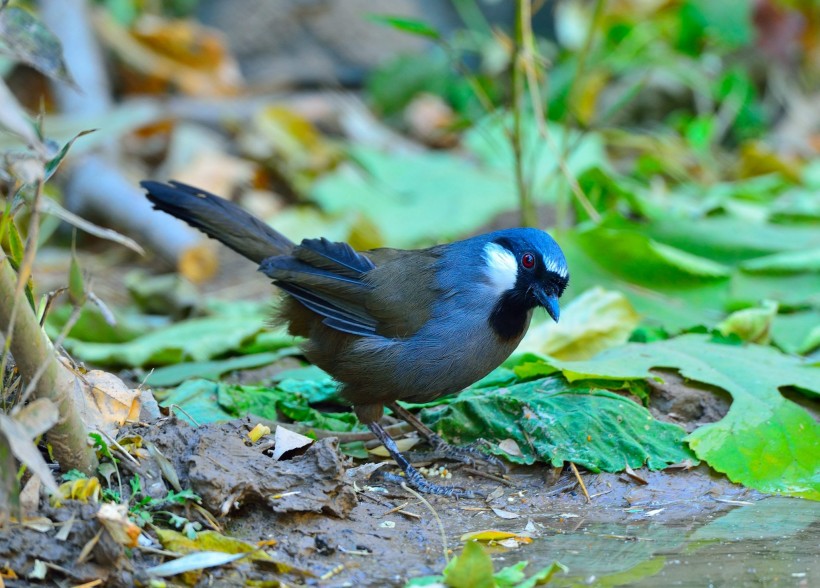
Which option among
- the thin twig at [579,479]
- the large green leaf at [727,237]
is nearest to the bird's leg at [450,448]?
the thin twig at [579,479]

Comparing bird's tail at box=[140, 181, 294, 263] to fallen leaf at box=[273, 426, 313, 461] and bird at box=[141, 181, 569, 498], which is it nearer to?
bird at box=[141, 181, 569, 498]

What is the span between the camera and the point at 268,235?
13.3 feet

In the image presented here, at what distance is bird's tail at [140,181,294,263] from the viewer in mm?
3893

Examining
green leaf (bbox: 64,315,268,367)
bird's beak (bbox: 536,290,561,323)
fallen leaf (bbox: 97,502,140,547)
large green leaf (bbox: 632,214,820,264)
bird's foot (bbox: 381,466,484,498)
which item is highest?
bird's beak (bbox: 536,290,561,323)

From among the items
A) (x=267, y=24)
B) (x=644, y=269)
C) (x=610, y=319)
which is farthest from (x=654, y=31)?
(x=610, y=319)

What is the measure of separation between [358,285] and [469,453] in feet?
2.42

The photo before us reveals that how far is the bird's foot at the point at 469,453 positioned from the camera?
3514 millimetres

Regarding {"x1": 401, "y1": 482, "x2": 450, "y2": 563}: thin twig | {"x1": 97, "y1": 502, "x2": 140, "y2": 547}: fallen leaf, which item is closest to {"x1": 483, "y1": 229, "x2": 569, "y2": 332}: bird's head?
{"x1": 401, "y1": 482, "x2": 450, "y2": 563}: thin twig

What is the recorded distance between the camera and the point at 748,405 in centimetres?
361

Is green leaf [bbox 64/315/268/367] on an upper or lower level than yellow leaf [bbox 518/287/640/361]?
lower

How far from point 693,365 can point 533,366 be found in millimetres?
624

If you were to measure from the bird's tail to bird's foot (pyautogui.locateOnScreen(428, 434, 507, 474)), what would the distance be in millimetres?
1036

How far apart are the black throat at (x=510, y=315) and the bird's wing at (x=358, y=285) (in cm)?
25

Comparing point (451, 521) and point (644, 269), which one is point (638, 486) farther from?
point (644, 269)
